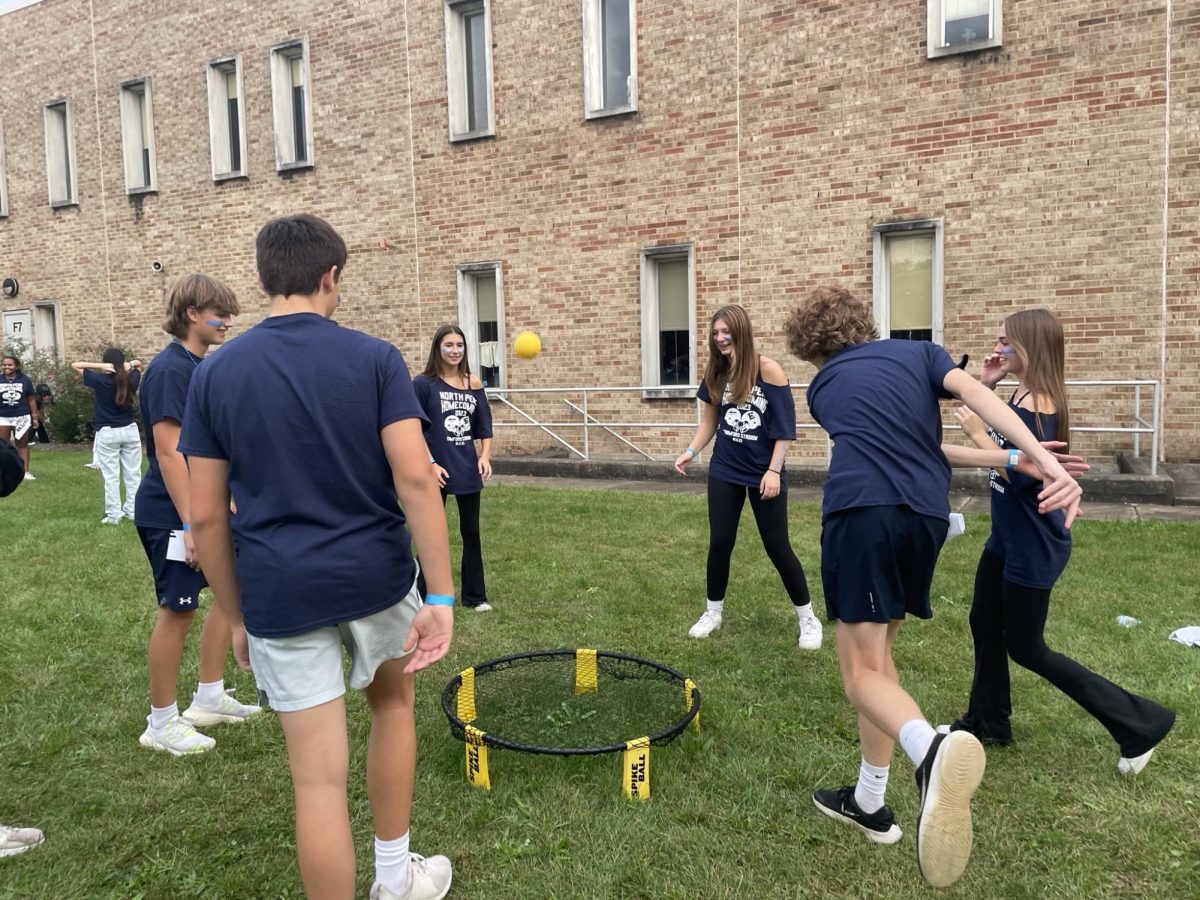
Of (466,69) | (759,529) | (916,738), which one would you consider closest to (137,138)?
(466,69)

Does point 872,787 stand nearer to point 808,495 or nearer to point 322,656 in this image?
point 322,656

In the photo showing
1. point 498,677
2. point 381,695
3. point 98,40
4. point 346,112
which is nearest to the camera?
point 381,695

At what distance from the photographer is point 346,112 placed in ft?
47.9

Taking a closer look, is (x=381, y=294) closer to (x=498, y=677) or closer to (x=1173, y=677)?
(x=498, y=677)

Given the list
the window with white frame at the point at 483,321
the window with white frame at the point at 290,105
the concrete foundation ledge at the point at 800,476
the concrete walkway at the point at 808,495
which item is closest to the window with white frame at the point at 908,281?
the concrete foundation ledge at the point at 800,476

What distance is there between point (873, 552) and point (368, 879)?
1900 mm

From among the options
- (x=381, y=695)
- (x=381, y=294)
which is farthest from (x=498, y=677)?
(x=381, y=294)

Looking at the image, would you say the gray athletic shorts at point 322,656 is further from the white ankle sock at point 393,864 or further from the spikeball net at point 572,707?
the spikeball net at point 572,707

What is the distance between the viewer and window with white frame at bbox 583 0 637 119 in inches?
497

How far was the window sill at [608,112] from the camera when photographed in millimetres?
12391

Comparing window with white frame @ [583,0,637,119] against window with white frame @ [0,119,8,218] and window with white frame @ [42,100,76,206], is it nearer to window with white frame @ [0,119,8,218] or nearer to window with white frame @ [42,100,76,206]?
Answer: window with white frame @ [42,100,76,206]

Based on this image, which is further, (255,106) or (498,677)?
(255,106)

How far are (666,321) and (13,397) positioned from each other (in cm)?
878

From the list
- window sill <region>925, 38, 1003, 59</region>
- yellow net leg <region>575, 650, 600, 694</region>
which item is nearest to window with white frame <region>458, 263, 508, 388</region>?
window sill <region>925, 38, 1003, 59</region>
